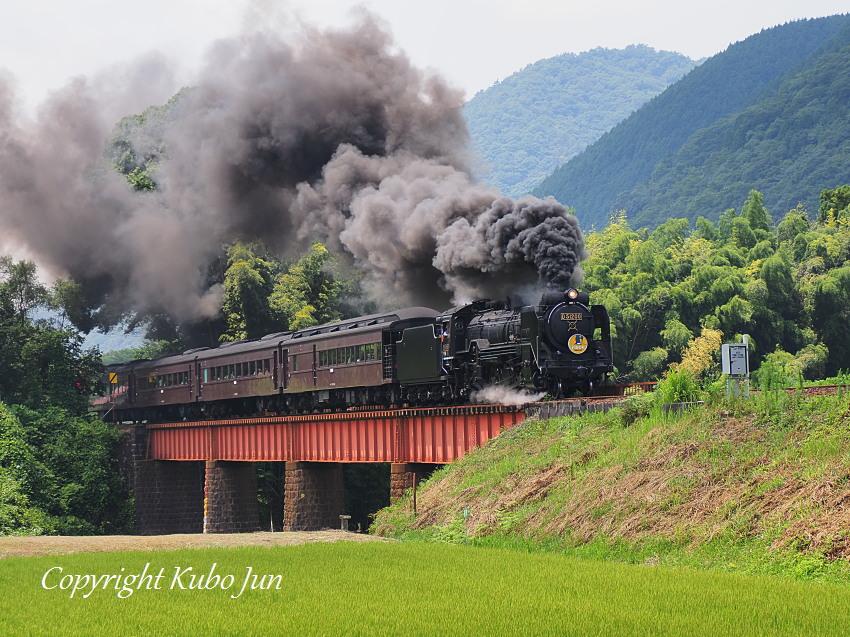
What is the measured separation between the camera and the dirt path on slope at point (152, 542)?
73.0 feet

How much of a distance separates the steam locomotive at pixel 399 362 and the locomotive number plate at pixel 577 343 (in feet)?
0.08

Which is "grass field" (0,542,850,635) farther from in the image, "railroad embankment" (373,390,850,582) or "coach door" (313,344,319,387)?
"coach door" (313,344,319,387)

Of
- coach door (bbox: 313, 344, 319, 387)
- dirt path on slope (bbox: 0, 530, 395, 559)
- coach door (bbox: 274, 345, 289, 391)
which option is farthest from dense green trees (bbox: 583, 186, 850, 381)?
dirt path on slope (bbox: 0, 530, 395, 559)

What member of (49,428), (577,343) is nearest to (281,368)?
(577,343)

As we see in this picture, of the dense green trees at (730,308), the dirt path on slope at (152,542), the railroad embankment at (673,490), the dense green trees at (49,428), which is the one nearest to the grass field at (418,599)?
the railroad embankment at (673,490)

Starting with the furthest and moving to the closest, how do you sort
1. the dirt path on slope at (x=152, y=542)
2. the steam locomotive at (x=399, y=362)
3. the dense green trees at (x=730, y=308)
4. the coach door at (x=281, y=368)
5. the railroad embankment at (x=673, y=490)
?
1. the dense green trees at (x=730, y=308)
2. the coach door at (x=281, y=368)
3. the steam locomotive at (x=399, y=362)
4. the dirt path on slope at (x=152, y=542)
5. the railroad embankment at (x=673, y=490)

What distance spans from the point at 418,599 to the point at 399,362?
19.5 metres

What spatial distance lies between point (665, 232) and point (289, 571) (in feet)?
241

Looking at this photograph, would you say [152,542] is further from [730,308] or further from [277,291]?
[277,291]

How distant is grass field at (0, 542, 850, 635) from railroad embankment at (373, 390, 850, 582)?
116 cm

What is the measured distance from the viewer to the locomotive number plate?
28.4 metres

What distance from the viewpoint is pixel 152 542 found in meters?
23.4

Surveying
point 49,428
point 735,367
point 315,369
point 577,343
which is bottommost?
point 49,428

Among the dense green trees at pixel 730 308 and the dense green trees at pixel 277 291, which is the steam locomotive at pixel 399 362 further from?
the dense green trees at pixel 730 308
